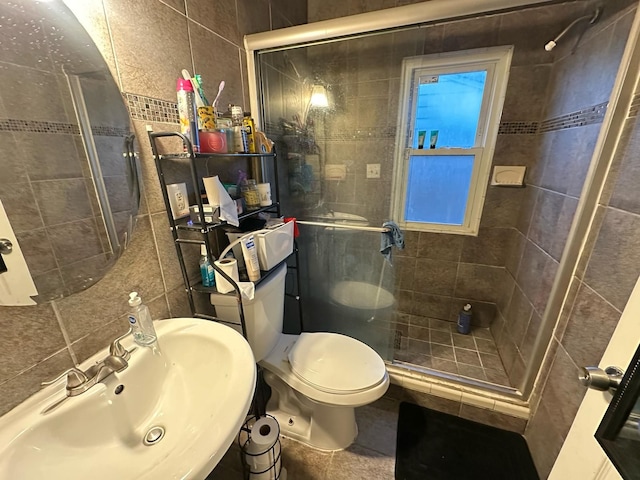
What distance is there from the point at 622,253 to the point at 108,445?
155cm

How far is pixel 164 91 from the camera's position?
908 millimetres

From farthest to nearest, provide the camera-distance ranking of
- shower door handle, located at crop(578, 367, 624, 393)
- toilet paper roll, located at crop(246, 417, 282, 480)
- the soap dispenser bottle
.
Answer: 1. toilet paper roll, located at crop(246, 417, 282, 480)
2. the soap dispenser bottle
3. shower door handle, located at crop(578, 367, 624, 393)

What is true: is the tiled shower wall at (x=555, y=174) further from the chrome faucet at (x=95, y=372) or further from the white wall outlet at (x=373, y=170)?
the chrome faucet at (x=95, y=372)

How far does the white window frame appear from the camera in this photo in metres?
1.38

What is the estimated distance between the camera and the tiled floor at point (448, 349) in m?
1.63

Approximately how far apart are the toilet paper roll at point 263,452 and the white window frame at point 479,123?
3.83ft

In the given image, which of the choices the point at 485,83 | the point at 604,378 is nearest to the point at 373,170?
the point at 485,83

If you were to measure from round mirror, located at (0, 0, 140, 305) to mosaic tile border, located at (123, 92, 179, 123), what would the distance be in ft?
0.12

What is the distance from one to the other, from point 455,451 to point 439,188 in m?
1.60

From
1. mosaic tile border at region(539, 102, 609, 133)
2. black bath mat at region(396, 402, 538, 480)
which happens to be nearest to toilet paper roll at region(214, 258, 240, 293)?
black bath mat at region(396, 402, 538, 480)

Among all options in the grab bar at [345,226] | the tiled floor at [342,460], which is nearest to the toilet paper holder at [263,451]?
the tiled floor at [342,460]

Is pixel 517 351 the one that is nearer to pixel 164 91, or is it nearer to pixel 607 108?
pixel 607 108

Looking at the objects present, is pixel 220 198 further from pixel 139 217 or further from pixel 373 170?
pixel 373 170

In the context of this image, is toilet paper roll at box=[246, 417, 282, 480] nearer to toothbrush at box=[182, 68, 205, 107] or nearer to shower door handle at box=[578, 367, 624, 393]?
shower door handle at box=[578, 367, 624, 393]
